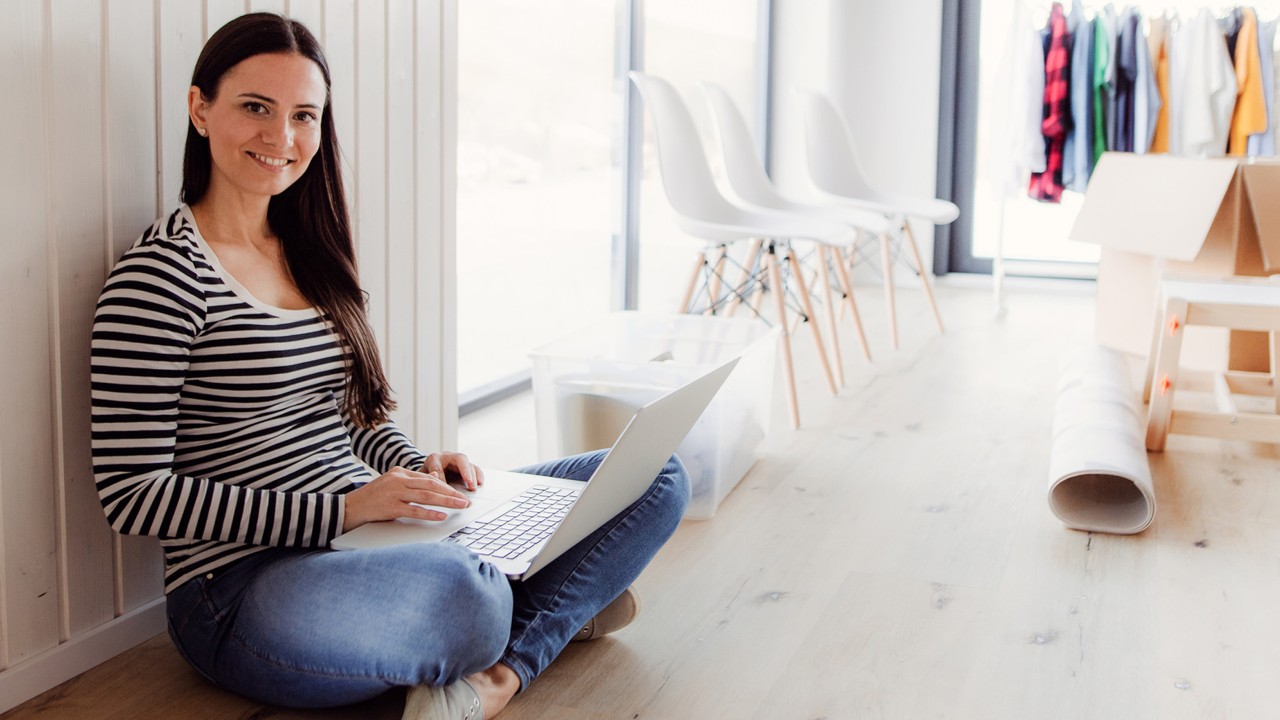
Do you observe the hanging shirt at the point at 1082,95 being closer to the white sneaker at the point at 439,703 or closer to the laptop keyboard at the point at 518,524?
the laptop keyboard at the point at 518,524

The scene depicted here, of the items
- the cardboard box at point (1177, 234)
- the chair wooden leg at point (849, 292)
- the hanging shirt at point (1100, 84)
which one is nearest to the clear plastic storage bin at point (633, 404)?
the chair wooden leg at point (849, 292)

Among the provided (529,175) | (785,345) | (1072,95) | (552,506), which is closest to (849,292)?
(785,345)

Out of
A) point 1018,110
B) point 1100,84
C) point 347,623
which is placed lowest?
point 347,623

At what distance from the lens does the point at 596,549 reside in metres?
1.69

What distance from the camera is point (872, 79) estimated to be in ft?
19.1

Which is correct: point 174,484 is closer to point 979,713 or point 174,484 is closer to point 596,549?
point 596,549

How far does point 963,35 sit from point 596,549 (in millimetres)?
4819

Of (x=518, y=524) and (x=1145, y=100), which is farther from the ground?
(x=1145, y=100)

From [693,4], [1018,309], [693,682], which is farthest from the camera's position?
[1018,309]

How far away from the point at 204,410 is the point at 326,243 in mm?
302

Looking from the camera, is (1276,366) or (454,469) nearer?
(454,469)

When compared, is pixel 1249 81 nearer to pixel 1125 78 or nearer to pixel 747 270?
pixel 1125 78

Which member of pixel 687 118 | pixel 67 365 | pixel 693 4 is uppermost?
pixel 693 4

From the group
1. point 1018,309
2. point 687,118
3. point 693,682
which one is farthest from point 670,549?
point 1018,309
